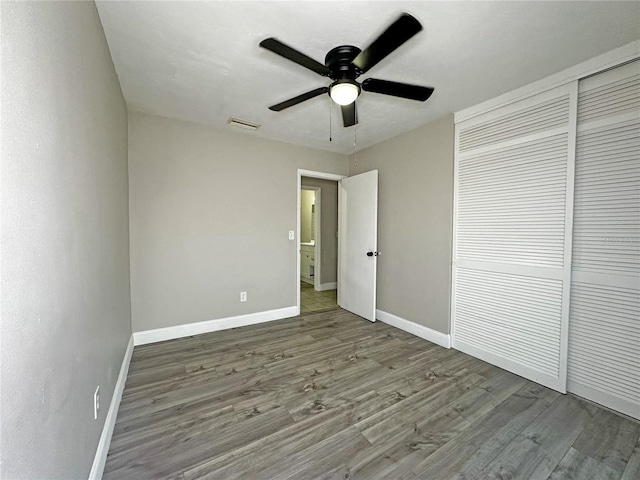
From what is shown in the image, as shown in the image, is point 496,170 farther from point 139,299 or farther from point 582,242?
point 139,299

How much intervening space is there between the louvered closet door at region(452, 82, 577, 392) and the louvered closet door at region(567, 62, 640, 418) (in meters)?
0.08

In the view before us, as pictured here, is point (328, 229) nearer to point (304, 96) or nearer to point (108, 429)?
point (304, 96)

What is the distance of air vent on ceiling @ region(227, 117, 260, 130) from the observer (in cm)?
286

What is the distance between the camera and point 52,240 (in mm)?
862

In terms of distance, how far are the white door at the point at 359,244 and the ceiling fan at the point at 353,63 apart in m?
1.66

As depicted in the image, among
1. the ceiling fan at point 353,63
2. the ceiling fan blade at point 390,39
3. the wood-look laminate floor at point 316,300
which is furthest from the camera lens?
the wood-look laminate floor at point 316,300

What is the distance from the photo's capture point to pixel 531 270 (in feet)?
7.22

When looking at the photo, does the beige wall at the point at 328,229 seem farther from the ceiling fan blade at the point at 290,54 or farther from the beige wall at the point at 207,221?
the ceiling fan blade at the point at 290,54

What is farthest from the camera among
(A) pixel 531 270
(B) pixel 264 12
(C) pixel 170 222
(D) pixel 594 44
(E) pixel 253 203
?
(E) pixel 253 203

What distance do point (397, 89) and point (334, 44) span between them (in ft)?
1.65

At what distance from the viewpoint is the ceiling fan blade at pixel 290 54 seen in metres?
1.36

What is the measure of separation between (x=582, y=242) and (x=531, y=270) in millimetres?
388

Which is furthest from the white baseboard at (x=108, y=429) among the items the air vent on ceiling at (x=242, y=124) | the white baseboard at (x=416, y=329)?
the white baseboard at (x=416, y=329)

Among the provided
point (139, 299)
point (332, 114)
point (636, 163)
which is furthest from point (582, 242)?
point (139, 299)
